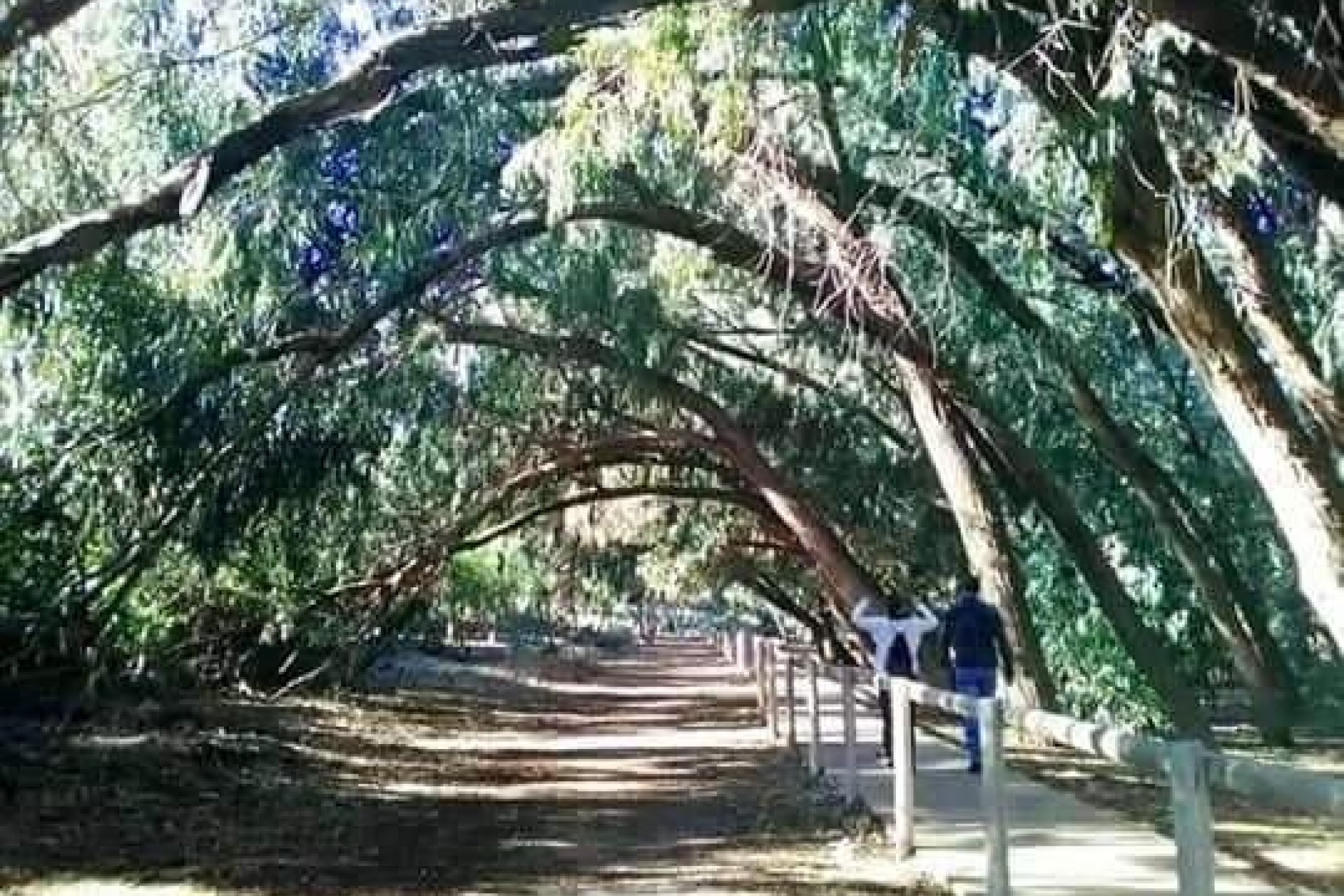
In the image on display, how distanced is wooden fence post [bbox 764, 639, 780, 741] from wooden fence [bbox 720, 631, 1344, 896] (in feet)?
17.8

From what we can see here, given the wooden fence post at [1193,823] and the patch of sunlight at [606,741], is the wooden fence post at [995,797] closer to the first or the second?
the wooden fence post at [1193,823]

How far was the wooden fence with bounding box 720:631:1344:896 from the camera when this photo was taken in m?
4.77

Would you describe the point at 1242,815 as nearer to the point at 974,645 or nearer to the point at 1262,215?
the point at 974,645

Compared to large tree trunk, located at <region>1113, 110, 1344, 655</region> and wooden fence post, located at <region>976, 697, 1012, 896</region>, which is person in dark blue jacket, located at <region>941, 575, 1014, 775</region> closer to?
large tree trunk, located at <region>1113, 110, 1344, 655</region>

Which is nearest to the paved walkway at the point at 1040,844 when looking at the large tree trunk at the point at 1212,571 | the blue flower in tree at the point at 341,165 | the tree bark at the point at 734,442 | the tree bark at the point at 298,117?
the large tree trunk at the point at 1212,571

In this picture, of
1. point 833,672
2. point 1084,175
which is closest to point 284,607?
point 833,672

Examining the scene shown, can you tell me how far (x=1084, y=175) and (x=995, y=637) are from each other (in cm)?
704

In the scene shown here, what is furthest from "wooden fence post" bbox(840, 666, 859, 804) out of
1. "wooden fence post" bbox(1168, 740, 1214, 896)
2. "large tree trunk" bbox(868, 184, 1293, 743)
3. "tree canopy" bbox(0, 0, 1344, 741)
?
"wooden fence post" bbox(1168, 740, 1214, 896)

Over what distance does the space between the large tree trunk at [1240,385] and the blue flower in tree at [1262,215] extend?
2291 millimetres

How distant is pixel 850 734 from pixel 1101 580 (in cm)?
501

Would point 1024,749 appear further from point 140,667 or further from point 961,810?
point 140,667

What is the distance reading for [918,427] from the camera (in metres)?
20.4

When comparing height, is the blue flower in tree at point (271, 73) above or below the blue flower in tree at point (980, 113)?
above

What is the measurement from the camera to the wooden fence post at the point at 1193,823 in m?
5.40
